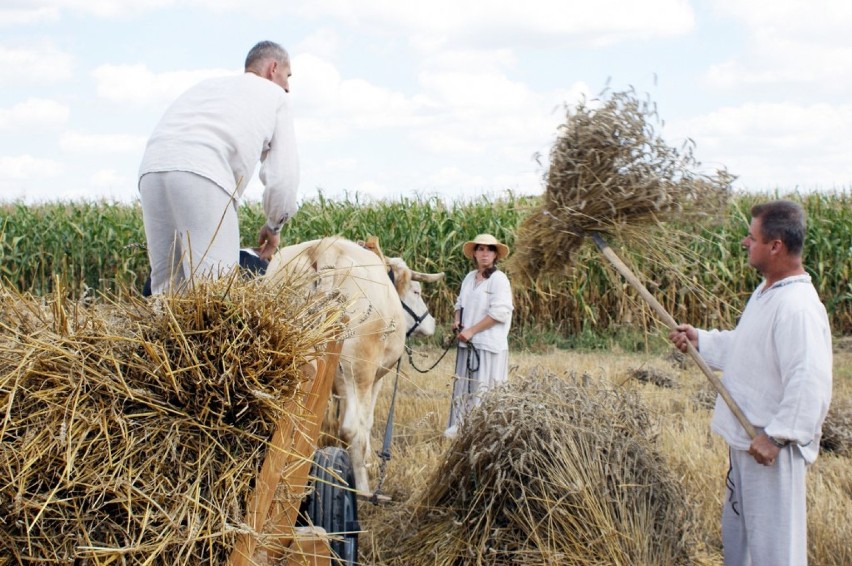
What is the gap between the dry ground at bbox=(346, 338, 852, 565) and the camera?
175 inches

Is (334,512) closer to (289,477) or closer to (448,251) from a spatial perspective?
(289,477)

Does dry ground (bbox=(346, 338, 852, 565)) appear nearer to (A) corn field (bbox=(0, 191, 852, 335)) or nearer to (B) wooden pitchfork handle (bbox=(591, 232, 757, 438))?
(B) wooden pitchfork handle (bbox=(591, 232, 757, 438))

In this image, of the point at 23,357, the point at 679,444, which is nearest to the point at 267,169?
the point at 23,357

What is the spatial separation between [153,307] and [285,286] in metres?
0.40

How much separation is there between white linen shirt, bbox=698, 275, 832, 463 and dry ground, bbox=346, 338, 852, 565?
0.68 metres

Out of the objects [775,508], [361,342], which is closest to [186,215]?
[361,342]

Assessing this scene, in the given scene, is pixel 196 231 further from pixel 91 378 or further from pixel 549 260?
pixel 549 260

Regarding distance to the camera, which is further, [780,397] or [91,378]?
[780,397]

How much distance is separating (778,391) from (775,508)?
0.50 m

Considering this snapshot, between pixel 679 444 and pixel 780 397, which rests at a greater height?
pixel 780 397

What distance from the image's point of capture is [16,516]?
2104 millimetres

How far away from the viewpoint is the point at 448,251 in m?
13.7

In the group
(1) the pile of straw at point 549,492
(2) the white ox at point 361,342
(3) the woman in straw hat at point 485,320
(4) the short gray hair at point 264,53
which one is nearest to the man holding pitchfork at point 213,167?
(4) the short gray hair at point 264,53

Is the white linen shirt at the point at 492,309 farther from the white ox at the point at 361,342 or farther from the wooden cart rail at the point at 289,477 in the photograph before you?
the wooden cart rail at the point at 289,477
